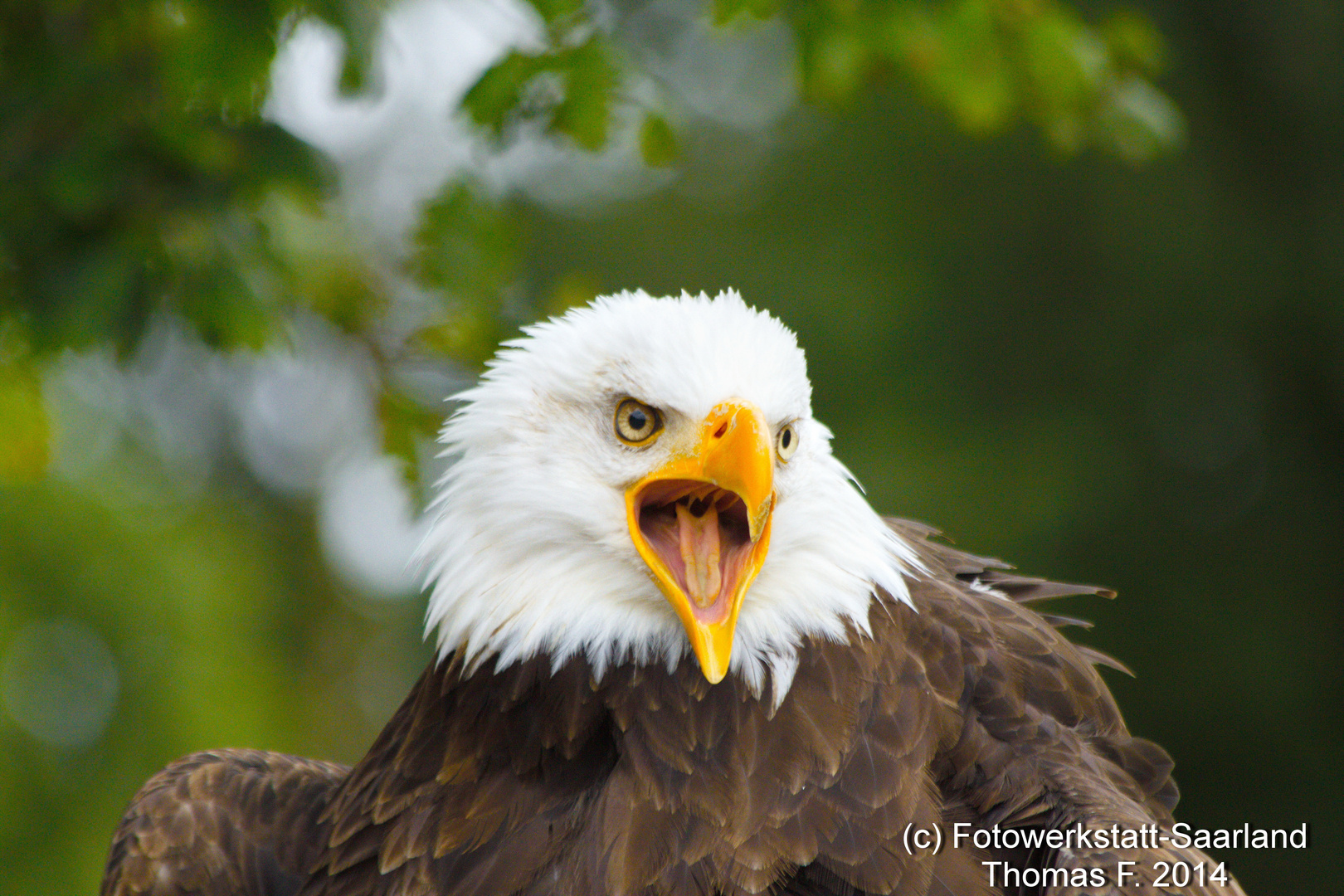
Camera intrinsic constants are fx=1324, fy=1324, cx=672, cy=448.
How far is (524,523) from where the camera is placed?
2.67 m

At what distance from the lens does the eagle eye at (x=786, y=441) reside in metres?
2.62

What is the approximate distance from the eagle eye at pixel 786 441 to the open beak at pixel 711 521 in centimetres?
14

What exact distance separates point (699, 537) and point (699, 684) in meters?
0.29

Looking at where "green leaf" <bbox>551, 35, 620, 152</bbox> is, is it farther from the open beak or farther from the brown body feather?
the brown body feather

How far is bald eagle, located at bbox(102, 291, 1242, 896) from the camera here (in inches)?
97.1

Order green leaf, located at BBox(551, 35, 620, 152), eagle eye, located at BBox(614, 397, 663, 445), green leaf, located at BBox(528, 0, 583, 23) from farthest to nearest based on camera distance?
Result: green leaf, located at BBox(551, 35, 620, 152) → green leaf, located at BBox(528, 0, 583, 23) → eagle eye, located at BBox(614, 397, 663, 445)

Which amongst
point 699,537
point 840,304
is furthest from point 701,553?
point 840,304

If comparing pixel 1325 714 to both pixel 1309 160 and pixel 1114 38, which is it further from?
pixel 1114 38

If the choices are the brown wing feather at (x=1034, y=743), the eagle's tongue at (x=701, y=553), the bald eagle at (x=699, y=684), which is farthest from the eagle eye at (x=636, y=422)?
the brown wing feather at (x=1034, y=743)

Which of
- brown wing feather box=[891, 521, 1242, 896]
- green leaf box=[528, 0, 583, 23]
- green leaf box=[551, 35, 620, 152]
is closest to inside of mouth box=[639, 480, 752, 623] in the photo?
brown wing feather box=[891, 521, 1242, 896]

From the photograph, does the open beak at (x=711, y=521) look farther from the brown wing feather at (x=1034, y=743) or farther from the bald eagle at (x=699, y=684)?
the brown wing feather at (x=1034, y=743)

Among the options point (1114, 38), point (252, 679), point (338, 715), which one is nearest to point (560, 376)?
point (1114, 38)

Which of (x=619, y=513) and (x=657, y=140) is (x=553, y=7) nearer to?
(x=657, y=140)

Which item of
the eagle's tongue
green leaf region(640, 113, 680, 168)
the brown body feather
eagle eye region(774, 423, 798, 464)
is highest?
green leaf region(640, 113, 680, 168)
